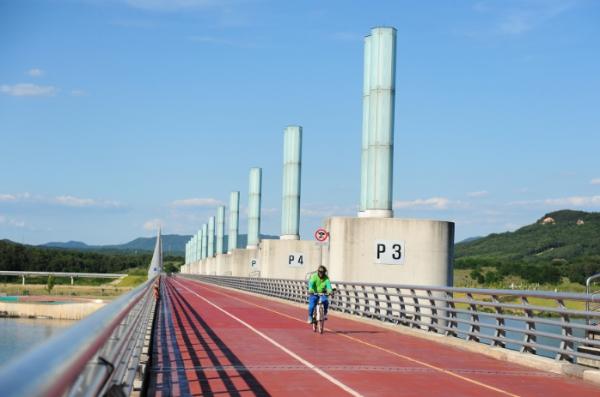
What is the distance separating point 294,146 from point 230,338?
4018 centimetres

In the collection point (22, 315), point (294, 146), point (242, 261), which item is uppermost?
point (294, 146)

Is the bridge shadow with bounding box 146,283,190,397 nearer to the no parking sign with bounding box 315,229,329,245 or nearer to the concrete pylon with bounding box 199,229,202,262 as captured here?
the no parking sign with bounding box 315,229,329,245

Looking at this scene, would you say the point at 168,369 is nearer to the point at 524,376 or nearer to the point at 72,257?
the point at 524,376

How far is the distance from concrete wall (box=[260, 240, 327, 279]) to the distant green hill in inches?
3143

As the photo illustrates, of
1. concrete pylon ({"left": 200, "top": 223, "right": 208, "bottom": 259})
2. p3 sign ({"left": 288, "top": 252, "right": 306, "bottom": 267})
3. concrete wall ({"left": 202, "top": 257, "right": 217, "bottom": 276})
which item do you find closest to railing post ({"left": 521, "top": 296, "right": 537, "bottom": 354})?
p3 sign ({"left": 288, "top": 252, "right": 306, "bottom": 267})

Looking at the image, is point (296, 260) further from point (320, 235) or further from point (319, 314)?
point (319, 314)

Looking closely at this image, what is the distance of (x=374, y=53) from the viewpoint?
113ft

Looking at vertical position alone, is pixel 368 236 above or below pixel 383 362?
above

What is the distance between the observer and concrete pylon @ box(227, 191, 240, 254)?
100375mm

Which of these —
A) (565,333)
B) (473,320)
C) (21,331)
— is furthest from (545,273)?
(21,331)

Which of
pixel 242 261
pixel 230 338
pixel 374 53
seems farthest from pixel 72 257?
pixel 230 338

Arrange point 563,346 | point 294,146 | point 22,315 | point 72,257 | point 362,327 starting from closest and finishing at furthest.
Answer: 1. point 563,346
2. point 362,327
3. point 294,146
4. point 22,315
5. point 72,257

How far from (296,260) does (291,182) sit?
6.06 meters

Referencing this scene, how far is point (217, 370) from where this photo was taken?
13.0 meters
